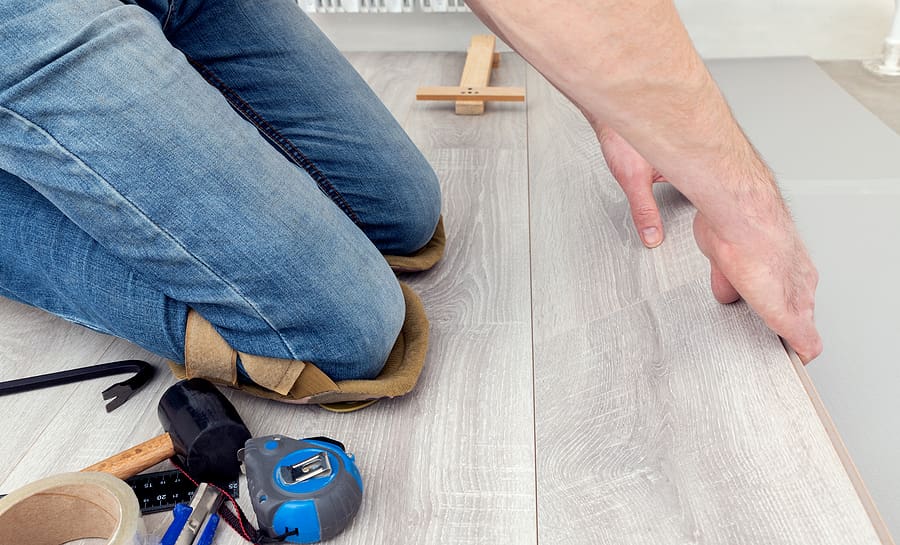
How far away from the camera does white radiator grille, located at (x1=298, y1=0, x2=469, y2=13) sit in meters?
2.79

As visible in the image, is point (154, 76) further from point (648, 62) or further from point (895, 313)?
point (895, 313)

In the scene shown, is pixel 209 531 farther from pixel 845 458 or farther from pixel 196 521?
pixel 845 458

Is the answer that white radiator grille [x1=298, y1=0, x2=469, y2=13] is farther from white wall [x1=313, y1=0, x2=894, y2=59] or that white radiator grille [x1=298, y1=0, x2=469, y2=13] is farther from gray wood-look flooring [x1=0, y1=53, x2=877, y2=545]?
gray wood-look flooring [x1=0, y1=53, x2=877, y2=545]

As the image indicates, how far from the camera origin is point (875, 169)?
1.93 m

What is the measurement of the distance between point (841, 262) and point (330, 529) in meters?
1.18

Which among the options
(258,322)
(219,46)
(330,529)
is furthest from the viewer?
→ (219,46)

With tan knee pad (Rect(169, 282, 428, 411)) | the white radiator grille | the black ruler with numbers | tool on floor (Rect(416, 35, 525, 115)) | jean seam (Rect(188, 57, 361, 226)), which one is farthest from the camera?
the white radiator grille

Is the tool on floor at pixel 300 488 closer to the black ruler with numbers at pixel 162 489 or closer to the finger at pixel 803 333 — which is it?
the black ruler with numbers at pixel 162 489

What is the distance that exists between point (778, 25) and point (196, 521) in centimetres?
269

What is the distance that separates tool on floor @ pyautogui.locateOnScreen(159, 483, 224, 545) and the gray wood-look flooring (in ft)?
0.08

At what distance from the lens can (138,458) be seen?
105 centimetres

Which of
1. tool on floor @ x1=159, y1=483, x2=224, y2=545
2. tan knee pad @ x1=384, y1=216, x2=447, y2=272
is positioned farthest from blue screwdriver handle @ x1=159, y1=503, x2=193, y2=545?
tan knee pad @ x1=384, y1=216, x2=447, y2=272

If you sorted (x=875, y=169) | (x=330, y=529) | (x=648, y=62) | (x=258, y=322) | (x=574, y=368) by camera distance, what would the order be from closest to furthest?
1. (x=648, y=62)
2. (x=330, y=529)
3. (x=258, y=322)
4. (x=574, y=368)
5. (x=875, y=169)

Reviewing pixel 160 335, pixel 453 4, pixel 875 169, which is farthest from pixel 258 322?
pixel 453 4
